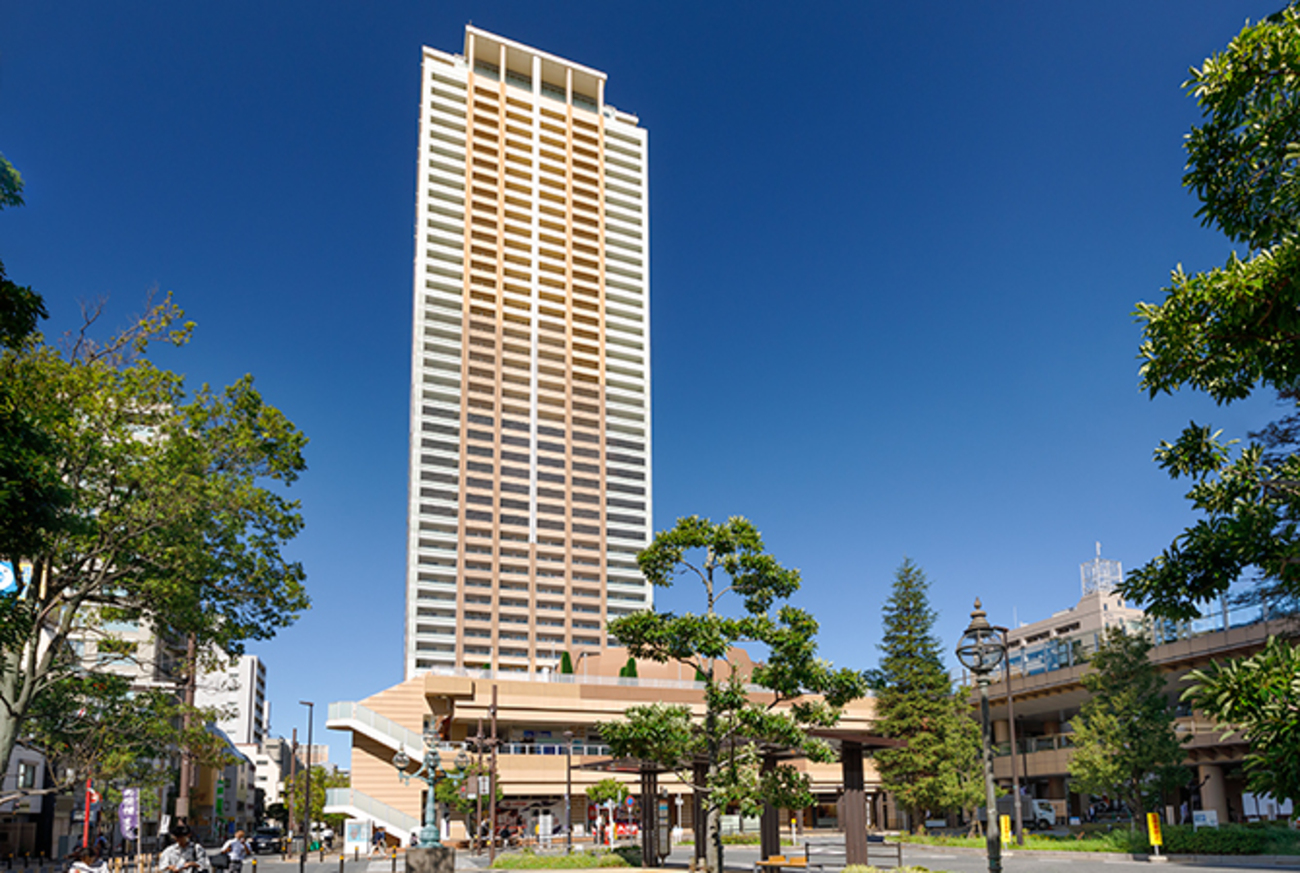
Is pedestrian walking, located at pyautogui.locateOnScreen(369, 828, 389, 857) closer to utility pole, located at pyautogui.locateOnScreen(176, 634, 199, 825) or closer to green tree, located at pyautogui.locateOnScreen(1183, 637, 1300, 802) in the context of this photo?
utility pole, located at pyautogui.locateOnScreen(176, 634, 199, 825)

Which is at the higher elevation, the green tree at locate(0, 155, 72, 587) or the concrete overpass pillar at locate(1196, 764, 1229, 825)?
the green tree at locate(0, 155, 72, 587)

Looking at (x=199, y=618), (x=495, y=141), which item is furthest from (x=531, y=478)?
(x=199, y=618)

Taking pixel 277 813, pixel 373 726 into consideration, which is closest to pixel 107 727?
pixel 373 726

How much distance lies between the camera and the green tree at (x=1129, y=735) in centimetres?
3672

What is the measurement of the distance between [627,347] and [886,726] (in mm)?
84210

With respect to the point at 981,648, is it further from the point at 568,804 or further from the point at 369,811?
the point at 369,811

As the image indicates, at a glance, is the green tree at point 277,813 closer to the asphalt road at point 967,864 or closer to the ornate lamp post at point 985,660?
the asphalt road at point 967,864

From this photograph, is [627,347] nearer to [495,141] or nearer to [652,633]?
[495,141]

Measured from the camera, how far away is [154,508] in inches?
896

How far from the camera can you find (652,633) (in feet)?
73.1

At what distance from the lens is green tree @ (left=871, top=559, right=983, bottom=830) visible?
5328cm

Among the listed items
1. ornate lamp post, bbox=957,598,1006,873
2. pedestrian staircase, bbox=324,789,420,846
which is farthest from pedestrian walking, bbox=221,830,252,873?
pedestrian staircase, bbox=324,789,420,846

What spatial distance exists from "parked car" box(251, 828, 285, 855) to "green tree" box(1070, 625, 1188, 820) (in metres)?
48.0

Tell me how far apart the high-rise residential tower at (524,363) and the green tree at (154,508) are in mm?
85378
